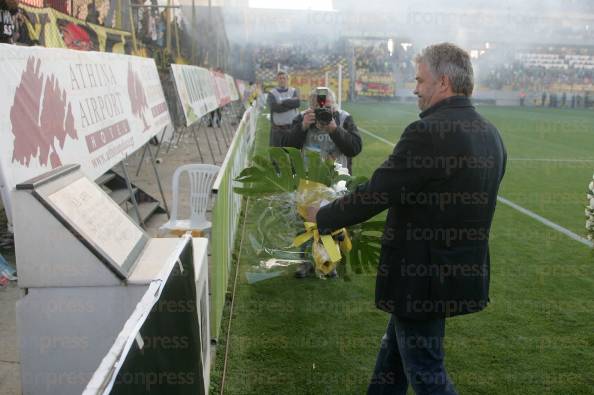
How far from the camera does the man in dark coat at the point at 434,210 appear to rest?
2.28 m

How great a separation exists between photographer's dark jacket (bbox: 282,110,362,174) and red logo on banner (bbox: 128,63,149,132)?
213 cm

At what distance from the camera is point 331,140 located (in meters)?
4.96

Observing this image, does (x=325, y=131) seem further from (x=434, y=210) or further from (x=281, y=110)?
(x=281, y=110)

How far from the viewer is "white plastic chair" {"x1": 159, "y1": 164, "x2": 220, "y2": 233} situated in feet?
18.9

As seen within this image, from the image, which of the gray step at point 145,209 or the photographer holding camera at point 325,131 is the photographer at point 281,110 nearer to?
the gray step at point 145,209

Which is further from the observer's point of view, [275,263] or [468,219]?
[275,263]

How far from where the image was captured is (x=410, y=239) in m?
2.38

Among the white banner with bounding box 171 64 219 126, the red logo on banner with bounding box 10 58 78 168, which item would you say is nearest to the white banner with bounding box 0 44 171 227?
the red logo on banner with bounding box 10 58 78 168

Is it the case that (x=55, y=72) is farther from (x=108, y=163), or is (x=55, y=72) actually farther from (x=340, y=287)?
(x=340, y=287)

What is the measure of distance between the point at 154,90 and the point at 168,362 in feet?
21.3

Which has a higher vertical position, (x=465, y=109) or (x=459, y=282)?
(x=465, y=109)

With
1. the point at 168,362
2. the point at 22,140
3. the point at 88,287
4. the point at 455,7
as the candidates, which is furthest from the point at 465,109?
the point at 455,7

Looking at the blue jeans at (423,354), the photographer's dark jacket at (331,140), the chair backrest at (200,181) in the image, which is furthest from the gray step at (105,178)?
the blue jeans at (423,354)

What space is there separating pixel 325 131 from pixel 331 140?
0.46ft
